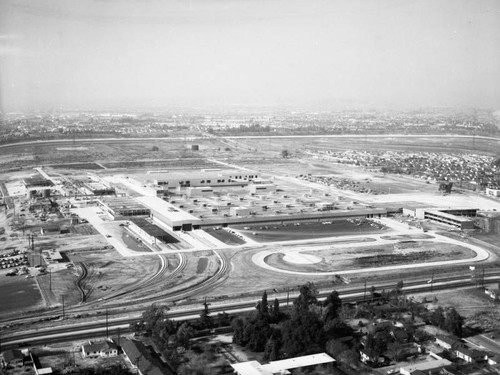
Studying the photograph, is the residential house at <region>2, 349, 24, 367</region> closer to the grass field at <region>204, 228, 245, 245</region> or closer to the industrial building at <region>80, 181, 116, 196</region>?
the grass field at <region>204, 228, 245, 245</region>

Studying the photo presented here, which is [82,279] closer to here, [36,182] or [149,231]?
[149,231]

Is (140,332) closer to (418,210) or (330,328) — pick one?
(330,328)

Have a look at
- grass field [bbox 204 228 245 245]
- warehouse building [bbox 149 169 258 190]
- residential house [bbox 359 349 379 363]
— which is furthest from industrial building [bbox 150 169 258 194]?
residential house [bbox 359 349 379 363]

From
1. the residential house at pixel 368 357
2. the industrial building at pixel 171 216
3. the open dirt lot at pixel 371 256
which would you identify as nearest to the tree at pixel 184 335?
the residential house at pixel 368 357

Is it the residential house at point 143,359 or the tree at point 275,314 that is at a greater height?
the tree at point 275,314

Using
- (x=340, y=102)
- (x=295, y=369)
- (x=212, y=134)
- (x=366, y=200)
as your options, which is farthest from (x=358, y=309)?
(x=340, y=102)

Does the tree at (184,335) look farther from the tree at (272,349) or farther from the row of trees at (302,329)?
the tree at (272,349)

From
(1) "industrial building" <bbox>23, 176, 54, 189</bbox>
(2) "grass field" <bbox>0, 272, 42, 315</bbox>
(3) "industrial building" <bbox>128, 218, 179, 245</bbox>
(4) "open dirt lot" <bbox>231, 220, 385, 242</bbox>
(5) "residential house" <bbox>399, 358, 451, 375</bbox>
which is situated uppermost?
(1) "industrial building" <bbox>23, 176, 54, 189</bbox>
